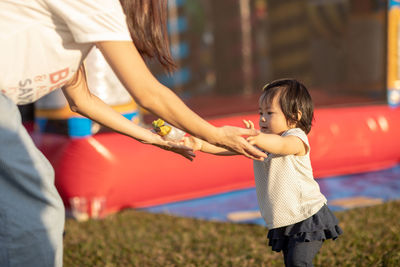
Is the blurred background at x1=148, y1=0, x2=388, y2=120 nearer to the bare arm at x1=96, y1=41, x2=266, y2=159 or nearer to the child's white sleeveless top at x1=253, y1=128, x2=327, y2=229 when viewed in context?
the child's white sleeveless top at x1=253, y1=128, x2=327, y2=229

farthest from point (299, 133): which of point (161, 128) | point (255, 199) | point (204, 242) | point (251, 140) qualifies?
point (255, 199)

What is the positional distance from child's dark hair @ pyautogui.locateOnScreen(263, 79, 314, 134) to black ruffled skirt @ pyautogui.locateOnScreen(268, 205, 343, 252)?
354 mm

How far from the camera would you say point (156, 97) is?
5.10 feet

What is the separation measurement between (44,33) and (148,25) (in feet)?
1.03

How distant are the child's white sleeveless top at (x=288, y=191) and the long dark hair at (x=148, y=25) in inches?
Result: 23.2

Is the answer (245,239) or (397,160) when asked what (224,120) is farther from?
(397,160)

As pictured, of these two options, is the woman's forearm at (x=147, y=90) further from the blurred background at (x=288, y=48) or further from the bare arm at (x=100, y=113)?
the blurred background at (x=288, y=48)

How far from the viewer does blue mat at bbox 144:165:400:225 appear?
3.95 metres

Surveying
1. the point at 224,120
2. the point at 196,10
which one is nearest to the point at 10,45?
the point at 224,120

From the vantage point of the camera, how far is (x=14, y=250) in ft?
4.48

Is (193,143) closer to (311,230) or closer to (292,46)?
(311,230)

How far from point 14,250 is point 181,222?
2.46m

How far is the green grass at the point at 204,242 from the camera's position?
2891 mm

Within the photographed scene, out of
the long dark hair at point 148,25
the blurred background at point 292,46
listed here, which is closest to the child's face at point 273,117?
the long dark hair at point 148,25
